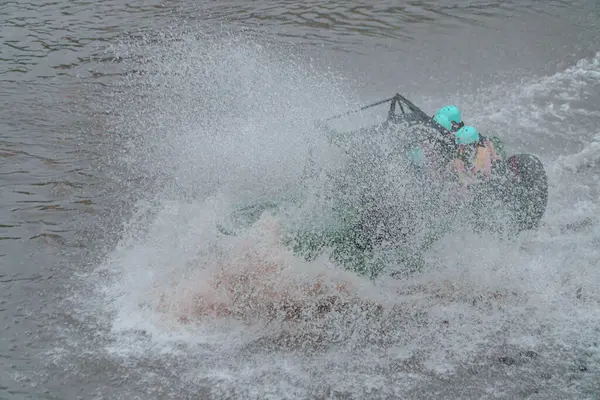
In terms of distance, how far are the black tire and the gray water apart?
348 millimetres

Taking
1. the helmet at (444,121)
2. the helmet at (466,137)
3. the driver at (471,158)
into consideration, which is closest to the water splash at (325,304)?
the driver at (471,158)

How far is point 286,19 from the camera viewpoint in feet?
47.2

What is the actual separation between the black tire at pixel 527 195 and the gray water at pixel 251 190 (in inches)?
13.7

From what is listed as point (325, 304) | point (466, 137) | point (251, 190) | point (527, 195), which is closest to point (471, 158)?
point (466, 137)

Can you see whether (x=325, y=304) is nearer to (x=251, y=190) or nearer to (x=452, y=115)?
(x=251, y=190)

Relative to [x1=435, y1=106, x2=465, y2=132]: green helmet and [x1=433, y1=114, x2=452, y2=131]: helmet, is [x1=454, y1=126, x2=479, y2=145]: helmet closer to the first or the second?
[x1=433, y1=114, x2=452, y2=131]: helmet

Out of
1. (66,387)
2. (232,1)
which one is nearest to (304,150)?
(66,387)

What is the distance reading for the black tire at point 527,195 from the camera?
7.79m

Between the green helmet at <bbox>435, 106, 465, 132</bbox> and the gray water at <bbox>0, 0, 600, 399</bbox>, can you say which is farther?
the green helmet at <bbox>435, 106, 465, 132</bbox>

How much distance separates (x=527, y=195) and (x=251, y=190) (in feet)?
13.3

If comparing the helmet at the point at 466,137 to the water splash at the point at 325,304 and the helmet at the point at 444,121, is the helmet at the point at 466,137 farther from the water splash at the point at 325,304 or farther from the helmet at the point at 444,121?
the water splash at the point at 325,304

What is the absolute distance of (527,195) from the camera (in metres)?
7.84

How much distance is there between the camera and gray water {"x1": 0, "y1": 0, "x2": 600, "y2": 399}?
639 centimetres

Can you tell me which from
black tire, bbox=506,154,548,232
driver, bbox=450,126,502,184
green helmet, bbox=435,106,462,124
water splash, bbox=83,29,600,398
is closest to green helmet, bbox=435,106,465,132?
green helmet, bbox=435,106,462,124
